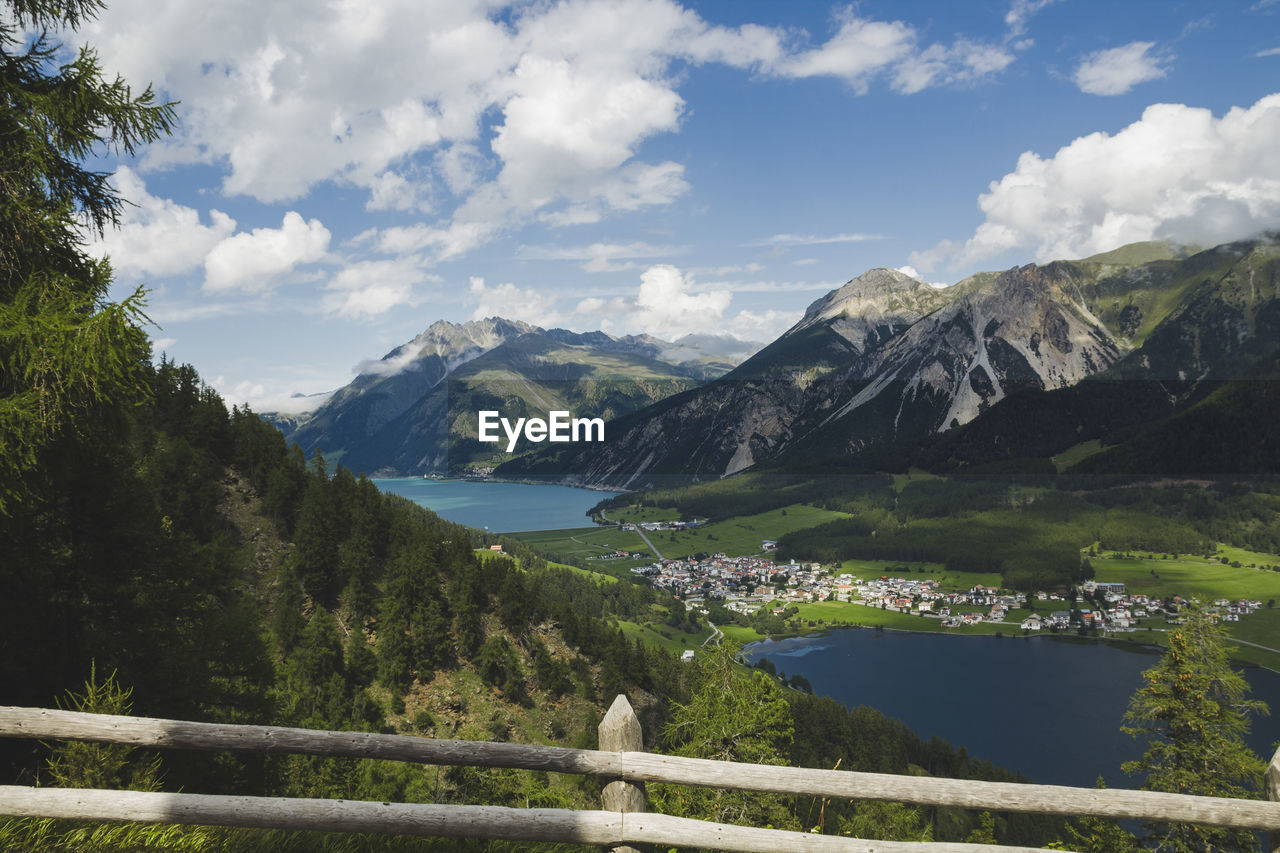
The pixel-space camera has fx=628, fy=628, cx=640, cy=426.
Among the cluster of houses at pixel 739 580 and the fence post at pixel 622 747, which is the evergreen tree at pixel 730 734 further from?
the cluster of houses at pixel 739 580

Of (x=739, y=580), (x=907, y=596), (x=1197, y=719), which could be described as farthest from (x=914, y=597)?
(x=1197, y=719)

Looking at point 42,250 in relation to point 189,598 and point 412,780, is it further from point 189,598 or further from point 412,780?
point 412,780

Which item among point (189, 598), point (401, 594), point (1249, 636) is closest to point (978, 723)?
point (1249, 636)

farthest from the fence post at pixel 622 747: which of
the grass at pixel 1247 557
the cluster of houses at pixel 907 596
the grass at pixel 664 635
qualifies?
the grass at pixel 1247 557

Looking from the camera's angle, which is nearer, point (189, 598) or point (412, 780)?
point (189, 598)

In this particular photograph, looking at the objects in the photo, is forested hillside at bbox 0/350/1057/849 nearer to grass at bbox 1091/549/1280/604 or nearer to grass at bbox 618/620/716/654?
grass at bbox 618/620/716/654
